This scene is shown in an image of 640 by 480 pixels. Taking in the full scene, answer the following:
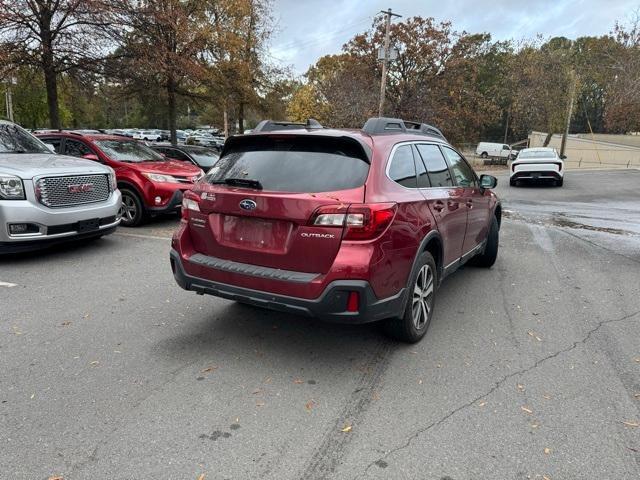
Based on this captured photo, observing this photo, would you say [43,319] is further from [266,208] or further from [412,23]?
[412,23]

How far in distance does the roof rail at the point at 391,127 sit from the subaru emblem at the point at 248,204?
3.85 feet

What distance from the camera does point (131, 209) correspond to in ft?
28.8

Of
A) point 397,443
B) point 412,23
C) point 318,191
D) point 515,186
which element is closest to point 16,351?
point 318,191

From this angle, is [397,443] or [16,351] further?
[16,351]

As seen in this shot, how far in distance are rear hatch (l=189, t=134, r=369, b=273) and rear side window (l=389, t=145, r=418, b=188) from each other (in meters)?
0.32

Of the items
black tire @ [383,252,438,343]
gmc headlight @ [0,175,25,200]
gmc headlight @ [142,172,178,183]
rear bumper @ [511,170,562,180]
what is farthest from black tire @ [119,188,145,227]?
rear bumper @ [511,170,562,180]

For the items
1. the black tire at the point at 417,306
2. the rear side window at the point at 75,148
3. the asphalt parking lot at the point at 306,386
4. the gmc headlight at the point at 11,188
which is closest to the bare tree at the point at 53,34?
the rear side window at the point at 75,148

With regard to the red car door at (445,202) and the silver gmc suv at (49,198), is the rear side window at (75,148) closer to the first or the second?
the silver gmc suv at (49,198)

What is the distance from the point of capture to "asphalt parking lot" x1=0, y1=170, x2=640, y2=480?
2561 mm

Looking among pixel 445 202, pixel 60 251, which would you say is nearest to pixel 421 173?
pixel 445 202

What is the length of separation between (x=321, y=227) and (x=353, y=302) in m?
0.54

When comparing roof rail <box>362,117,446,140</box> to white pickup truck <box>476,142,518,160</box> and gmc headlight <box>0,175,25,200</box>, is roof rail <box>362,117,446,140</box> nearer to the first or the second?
gmc headlight <box>0,175,25,200</box>

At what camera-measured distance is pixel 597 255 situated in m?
7.38

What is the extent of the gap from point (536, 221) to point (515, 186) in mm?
8682
